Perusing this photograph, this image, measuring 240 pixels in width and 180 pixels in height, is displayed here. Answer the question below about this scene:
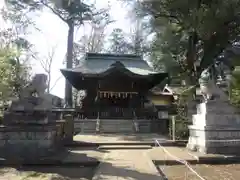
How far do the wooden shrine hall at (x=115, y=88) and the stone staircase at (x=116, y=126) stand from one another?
72 centimetres

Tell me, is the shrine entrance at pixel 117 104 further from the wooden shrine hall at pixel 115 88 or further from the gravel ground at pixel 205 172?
the gravel ground at pixel 205 172

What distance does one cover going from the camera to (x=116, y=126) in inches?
707

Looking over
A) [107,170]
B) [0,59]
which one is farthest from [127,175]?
[0,59]

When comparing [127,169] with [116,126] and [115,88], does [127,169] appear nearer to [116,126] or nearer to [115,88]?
[116,126]

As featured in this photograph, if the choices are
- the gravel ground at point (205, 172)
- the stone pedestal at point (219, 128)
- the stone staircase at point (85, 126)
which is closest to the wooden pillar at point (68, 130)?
the gravel ground at point (205, 172)

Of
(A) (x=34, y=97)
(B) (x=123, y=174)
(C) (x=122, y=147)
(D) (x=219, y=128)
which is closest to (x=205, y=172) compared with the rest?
(B) (x=123, y=174)

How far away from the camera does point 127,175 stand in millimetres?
5613

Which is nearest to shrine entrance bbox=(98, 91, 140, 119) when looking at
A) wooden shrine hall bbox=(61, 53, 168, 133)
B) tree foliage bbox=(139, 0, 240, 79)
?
wooden shrine hall bbox=(61, 53, 168, 133)

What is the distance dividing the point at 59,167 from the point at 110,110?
14571 millimetres

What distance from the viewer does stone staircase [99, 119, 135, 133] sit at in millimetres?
17172

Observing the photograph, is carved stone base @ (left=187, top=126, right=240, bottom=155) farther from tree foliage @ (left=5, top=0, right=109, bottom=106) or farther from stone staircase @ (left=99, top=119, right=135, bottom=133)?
tree foliage @ (left=5, top=0, right=109, bottom=106)

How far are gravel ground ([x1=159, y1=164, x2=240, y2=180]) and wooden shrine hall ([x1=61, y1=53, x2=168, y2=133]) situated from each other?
12.6 m

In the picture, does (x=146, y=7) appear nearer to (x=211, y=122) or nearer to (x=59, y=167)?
(x=211, y=122)

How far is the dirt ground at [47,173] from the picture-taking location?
5.71 m
